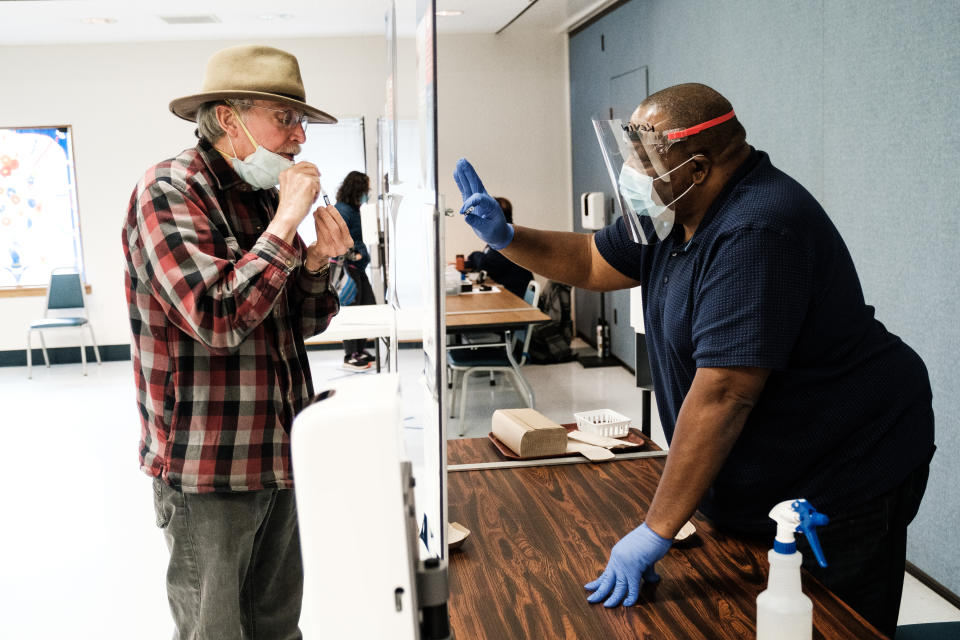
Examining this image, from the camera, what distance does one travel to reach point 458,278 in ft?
19.0

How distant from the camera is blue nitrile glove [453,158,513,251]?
1.63 m

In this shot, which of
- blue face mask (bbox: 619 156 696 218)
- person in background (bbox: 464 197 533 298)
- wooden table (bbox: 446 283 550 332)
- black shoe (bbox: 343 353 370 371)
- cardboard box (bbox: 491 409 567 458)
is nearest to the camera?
blue face mask (bbox: 619 156 696 218)

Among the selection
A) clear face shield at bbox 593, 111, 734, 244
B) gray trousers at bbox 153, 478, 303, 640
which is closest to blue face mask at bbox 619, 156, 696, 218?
clear face shield at bbox 593, 111, 734, 244

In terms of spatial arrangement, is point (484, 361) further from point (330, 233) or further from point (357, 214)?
point (330, 233)

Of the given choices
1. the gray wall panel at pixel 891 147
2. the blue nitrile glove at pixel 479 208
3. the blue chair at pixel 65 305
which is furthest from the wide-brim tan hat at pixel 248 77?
the blue chair at pixel 65 305

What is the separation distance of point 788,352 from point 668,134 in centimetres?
41

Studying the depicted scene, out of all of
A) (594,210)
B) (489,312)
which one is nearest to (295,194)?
(489,312)

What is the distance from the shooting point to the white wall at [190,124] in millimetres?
7602

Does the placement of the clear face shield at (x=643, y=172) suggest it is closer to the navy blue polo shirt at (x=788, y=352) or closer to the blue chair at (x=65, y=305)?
the navy blue polo shirt at (x=788, y=352)

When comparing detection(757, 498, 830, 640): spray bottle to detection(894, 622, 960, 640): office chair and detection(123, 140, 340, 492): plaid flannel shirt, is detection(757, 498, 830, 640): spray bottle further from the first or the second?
detection(123, 140, 340, 492): plaid flannel shirt

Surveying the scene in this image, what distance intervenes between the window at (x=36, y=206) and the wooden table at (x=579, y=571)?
734cm

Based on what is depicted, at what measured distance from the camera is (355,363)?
6.98 metres

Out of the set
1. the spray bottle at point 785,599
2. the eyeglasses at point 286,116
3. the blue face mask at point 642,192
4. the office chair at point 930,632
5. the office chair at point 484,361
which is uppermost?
the eyeglasses at point 286,116

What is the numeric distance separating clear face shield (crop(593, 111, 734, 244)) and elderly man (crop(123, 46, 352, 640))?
52 centimetres
